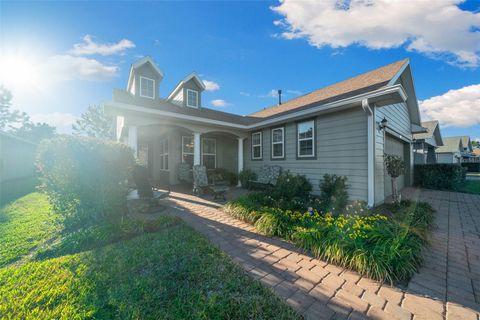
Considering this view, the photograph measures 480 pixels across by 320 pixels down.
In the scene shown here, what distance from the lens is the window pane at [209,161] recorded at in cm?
1180

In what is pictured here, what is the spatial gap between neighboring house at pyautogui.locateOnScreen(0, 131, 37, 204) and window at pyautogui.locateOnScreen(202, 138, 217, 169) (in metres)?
10.6

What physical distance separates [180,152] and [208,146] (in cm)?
180

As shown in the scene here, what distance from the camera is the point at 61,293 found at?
219 cm

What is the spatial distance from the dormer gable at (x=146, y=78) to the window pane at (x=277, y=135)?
6.30 m

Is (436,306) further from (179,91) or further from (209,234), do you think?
(179,91)

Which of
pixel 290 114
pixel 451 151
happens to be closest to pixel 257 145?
pixel 290 114

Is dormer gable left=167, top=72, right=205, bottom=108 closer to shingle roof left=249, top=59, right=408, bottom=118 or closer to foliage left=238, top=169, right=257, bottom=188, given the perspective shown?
foliage left=238, top=169, right=257, bottom=188

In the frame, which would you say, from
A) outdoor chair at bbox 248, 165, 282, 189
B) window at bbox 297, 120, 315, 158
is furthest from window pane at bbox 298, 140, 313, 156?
outdoor chair at bbox 248, 165, 282, 189

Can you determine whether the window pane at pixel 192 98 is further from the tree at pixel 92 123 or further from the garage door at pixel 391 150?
the tree at pixel 92 123

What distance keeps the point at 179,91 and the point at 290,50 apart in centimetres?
622

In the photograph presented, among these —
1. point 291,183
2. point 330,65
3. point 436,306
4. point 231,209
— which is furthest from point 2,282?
point 330,65

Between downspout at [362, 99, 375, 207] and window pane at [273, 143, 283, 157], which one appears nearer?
downspout at [362, 99, 375, 207]

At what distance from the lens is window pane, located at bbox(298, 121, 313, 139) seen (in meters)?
7.55

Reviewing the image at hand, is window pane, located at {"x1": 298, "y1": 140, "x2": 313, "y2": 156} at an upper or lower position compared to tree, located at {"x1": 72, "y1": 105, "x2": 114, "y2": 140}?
lower
